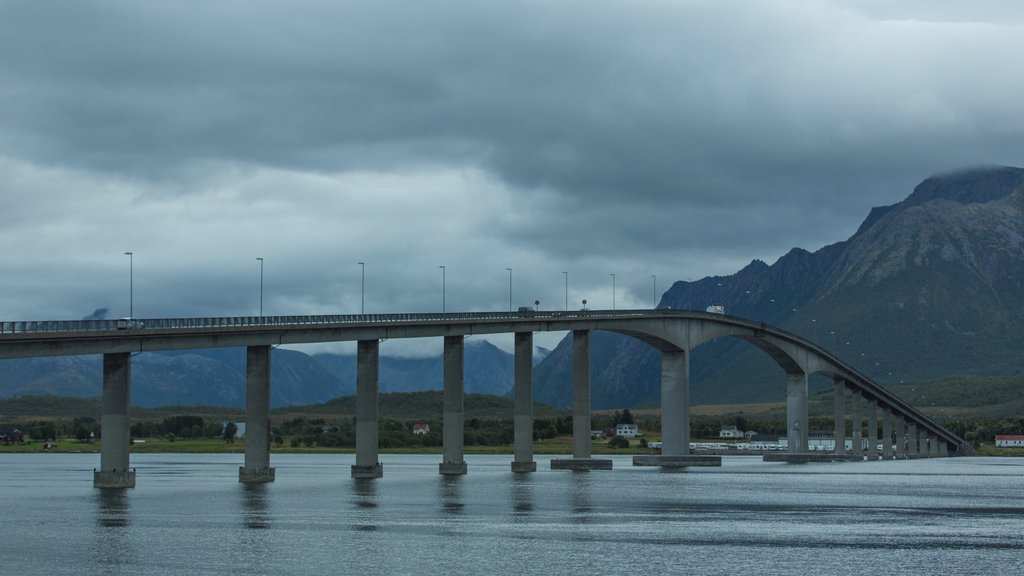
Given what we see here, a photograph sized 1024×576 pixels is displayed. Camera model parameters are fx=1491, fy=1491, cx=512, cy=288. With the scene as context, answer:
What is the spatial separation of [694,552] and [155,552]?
2433 cm

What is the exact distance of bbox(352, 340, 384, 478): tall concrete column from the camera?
126 metres

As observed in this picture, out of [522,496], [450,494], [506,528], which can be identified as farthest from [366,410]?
[506,528]

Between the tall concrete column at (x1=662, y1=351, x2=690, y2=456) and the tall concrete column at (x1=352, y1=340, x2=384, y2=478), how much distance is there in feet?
166

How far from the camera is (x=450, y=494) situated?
364ft

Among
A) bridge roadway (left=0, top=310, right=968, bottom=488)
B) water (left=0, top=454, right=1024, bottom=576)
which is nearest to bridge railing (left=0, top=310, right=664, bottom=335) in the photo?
bridge roadway (left=0, top=310, right=968, bottom=488)

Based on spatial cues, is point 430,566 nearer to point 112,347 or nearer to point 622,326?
point 112,347

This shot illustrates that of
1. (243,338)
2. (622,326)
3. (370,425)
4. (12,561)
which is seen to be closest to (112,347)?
(243,338)

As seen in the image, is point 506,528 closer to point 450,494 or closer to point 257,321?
point 450,494

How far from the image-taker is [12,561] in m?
63.2

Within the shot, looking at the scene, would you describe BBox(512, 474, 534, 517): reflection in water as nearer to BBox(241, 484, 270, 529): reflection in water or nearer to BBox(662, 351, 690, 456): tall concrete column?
BBox(241, 484, 270, 529): reflection in water

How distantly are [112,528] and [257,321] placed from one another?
126 feet

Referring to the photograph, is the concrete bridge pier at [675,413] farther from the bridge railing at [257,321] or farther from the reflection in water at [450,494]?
the reflection in water at [450,494]

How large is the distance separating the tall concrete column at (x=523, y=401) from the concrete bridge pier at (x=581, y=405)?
499 centimetres

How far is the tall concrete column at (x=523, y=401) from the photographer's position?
488 feet
